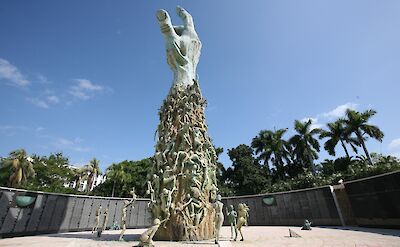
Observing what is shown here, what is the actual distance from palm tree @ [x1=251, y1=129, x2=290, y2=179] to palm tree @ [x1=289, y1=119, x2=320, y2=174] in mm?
1573

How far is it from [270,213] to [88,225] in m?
15.6

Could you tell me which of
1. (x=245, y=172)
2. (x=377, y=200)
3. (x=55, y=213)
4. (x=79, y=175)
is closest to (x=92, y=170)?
(x=79, y=175)

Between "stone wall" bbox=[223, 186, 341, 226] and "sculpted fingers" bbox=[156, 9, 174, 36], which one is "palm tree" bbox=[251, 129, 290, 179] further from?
"sculpted fingers" bbox=[156, 9, 174, 36]

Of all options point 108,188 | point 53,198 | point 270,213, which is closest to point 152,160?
point 53,198

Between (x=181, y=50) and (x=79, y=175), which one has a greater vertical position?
(x=181, y=50)

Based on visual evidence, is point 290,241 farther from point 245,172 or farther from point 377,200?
point 245,172

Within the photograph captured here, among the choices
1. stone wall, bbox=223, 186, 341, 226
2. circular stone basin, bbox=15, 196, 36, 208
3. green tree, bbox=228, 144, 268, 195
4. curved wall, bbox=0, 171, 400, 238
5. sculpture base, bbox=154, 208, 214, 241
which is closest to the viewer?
sculpture base, bbox=154, 208, 214, 241

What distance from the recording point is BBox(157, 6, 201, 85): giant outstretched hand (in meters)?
14.1

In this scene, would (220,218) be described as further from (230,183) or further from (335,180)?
(230,183)

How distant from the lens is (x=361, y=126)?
28609 millimetres

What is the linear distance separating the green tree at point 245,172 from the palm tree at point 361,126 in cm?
1434

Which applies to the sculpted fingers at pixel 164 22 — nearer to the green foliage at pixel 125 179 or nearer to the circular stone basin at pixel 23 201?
the circular stone basin at pixel 23 201

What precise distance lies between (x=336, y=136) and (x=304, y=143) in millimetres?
4487

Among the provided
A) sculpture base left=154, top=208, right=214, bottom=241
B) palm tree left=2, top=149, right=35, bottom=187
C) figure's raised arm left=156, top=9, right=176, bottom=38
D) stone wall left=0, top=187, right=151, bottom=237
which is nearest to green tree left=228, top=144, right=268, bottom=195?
stone wall left=0, top=187, right=151, bottom=237
